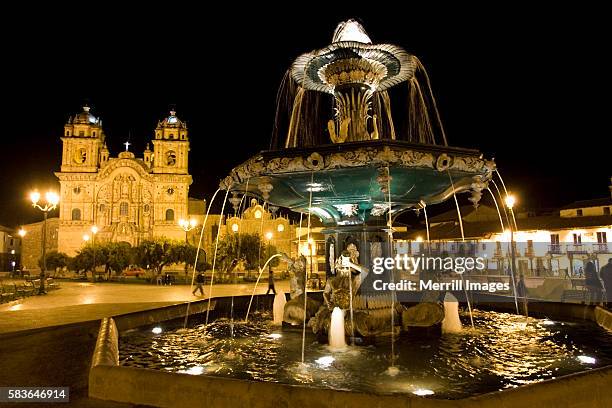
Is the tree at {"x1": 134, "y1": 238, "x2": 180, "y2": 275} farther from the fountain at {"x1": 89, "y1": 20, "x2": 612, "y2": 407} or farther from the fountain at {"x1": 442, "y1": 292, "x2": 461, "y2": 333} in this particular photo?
the fountain at {"x1": 442, "y1": 292, "x2": 461, "y2": 333}

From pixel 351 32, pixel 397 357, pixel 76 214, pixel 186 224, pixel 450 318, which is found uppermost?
pixel 76 214

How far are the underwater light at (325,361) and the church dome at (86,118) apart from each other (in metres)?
66.4

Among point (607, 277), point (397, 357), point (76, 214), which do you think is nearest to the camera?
point (397, 357)

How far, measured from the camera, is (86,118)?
207 ft

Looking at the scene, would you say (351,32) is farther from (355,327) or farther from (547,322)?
(547,322)

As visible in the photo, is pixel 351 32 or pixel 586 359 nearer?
pixel 586 359

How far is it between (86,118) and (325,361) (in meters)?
67.4

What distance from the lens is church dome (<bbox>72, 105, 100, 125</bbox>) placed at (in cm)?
6250

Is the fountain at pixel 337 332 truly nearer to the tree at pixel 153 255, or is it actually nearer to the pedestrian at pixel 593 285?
the pedestrian at pixel 593 285

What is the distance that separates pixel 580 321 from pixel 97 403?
28.2ft

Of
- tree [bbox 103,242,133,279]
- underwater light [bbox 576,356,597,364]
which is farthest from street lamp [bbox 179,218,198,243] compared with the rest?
underwater light [bbox 576,356,597,364]

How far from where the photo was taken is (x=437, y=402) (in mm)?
2854

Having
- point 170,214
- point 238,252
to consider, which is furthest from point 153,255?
point 170,214

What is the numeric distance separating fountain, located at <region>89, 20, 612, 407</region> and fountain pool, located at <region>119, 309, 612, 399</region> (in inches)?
1.0
